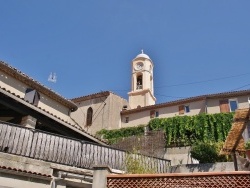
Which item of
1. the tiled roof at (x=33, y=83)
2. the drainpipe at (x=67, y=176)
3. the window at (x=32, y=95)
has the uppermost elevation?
the tiled roof at (x=33, y=83)

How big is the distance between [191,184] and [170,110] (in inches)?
1156

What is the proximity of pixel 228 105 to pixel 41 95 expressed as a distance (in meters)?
20.5

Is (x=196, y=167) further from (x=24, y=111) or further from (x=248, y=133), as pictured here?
(x=24, y=111)

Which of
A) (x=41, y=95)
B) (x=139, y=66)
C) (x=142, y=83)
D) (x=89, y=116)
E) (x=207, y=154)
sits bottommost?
(x=207, y=154)

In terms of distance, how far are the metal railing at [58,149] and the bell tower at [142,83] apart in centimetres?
2659

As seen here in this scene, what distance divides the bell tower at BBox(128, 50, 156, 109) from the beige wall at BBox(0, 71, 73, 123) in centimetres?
2037

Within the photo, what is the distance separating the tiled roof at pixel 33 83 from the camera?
1984 cm

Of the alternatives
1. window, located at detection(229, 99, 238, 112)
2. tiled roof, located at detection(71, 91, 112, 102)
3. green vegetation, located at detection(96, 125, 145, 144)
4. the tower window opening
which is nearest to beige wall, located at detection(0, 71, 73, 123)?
green vegetation, located at detection(96, 125, 145, 144)

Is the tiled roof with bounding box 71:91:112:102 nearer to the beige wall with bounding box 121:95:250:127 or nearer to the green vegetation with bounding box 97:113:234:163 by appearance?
the beige wall with bounding box 121:95:250:127

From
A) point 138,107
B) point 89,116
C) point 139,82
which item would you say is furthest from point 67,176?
point 139,82

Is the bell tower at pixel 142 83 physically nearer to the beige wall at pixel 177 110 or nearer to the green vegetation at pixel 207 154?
the beige wall at pixel 177 110

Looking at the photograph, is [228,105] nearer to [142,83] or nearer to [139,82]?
[142,83]

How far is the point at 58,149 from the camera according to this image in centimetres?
1484

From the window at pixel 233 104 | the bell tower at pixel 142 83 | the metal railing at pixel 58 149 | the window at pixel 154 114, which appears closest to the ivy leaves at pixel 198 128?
the window at pixel 233 104
